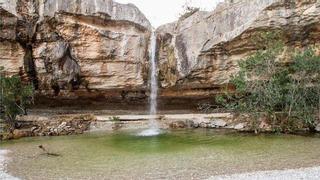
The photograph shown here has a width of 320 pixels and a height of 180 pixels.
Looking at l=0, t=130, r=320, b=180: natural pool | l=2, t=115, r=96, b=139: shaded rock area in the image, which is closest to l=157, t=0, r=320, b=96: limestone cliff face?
l=0, t=130, r=320, b=180: natural pool

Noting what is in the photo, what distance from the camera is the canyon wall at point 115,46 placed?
21828 mm

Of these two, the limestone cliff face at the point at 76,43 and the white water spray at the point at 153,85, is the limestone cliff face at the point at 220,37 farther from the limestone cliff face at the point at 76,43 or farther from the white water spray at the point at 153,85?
the limestone cliff face at the point at 76,43

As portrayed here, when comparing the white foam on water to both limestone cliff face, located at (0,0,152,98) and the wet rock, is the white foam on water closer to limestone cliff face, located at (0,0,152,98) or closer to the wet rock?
limestone cliff face, located at (0,0,152,98)

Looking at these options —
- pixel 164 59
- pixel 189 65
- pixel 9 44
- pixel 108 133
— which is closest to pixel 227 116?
pixel 189 65

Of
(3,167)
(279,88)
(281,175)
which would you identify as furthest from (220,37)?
(3,167)

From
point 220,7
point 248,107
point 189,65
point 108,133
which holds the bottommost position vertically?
point 108,133

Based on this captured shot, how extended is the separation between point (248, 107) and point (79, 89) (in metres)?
11.4

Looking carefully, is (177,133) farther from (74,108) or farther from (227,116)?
(74,108)

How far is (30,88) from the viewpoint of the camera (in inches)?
852

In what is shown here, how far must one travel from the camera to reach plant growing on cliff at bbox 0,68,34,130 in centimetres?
2048

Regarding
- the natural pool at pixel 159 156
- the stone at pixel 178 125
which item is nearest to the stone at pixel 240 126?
the natural pool at pixel 159 156

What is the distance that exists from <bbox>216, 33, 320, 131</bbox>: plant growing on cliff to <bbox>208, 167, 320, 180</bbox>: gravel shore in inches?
330

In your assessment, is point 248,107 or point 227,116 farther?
point 227,116

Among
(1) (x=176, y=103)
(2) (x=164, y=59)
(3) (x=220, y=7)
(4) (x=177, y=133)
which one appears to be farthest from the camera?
(1) (x=176, y=103)
